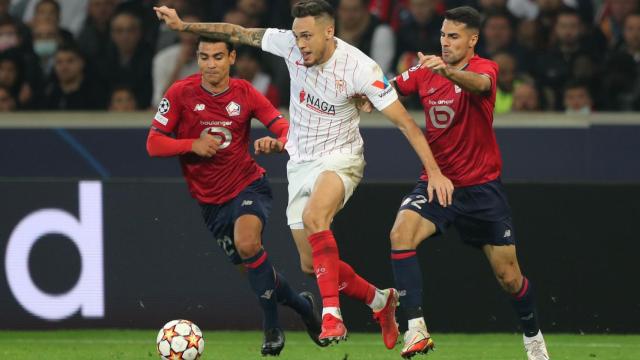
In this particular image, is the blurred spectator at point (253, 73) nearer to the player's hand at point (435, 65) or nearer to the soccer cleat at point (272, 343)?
the soccer cleat at point (272, 343)

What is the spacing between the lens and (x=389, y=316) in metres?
8.92

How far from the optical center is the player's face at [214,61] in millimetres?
9125

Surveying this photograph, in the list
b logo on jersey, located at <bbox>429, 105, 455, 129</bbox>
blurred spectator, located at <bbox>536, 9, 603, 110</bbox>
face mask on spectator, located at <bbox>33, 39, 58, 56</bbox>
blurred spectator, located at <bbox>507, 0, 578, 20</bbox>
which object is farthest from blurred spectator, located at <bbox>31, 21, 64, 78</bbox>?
b logo on jersey, located at <bbox>429, 105, 455, 129</bbox>

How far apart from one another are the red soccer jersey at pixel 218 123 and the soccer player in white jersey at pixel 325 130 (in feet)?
1.77

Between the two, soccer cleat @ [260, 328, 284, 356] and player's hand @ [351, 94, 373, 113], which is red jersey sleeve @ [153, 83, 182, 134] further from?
soccer cleat @ [260, 328, 284, 356]

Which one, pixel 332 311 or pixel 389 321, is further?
pixel 389 321

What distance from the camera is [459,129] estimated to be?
8414 mm

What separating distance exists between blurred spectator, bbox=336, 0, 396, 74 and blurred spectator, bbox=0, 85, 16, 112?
10.2 ft

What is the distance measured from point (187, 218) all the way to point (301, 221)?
7.71ft

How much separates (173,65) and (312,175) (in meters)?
4.93

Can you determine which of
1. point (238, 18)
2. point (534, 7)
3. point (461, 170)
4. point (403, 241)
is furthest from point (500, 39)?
point (403, 241)

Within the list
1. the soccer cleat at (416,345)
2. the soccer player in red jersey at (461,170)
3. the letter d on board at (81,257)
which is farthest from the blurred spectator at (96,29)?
the soccer cleat at (416,345)

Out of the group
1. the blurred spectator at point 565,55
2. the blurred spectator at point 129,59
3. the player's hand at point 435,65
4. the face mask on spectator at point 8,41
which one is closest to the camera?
the player's hand at point 435,65

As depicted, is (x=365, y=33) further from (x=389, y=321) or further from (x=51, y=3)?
(x=389, y=321)
